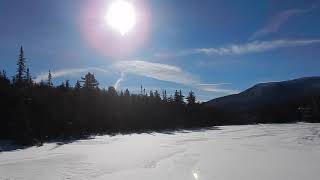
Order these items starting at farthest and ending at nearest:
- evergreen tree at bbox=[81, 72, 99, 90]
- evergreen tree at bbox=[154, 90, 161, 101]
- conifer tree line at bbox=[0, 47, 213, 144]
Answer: evergreen tree at bbox=[154, 90, 161, 101], evergreen tree at bbox=[81, 72, 99, 90], conifer tree line at bbox=[0, 47, 213, 144]

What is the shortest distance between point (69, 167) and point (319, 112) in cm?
14429

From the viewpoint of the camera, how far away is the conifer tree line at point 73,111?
186 feet

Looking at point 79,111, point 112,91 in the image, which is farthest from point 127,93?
point 79,111

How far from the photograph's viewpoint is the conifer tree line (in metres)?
56.8

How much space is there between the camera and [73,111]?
7244 centimetres

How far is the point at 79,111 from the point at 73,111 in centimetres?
245

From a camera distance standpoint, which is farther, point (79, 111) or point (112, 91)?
point (112, 91)

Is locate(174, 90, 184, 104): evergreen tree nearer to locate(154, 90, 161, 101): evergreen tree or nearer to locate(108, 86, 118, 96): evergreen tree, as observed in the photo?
locate(154, 90, 161, 101): evergreen tree

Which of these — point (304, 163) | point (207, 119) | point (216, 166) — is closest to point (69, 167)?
point (216, 166)

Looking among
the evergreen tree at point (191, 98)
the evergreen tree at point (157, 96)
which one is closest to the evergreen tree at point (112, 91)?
the evergreen tree at point (157, 96)

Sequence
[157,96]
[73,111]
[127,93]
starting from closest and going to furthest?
[73,111]
[127,93]
[157,96]

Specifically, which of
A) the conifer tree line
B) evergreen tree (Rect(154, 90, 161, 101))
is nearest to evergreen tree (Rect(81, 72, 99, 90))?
the conifer tree line

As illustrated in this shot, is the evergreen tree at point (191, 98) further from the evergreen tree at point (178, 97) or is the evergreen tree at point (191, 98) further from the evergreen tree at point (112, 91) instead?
the evergreen tree at point (112, 91)

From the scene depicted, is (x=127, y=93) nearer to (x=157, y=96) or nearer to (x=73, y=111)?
(x=157, y=96)
